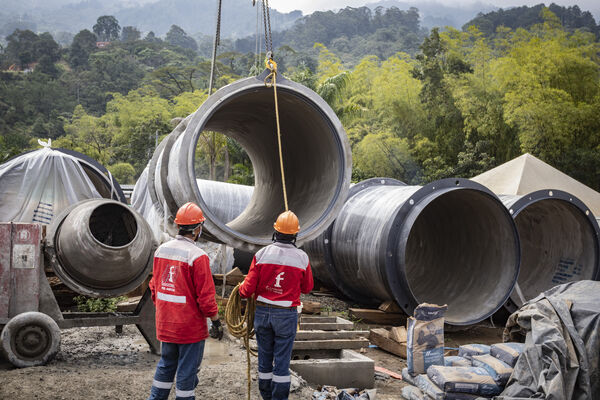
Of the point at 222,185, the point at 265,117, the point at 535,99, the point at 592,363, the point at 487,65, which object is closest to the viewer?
the point at 592,363

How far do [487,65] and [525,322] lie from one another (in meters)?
20.7

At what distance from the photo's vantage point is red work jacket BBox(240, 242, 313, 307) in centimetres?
409

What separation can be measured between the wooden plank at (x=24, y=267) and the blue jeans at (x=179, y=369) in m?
1.95

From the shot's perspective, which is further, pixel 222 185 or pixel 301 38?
pixel 301 38

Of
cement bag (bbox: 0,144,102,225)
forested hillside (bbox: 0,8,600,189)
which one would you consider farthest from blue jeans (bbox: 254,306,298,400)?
forested hillside (bbox: 0,8,600,189)

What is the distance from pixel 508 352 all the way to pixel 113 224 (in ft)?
13.5

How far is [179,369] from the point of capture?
376 cm

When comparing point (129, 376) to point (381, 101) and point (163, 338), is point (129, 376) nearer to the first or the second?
point (163, 338)

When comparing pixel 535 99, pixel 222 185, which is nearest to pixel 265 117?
pixel 222 185

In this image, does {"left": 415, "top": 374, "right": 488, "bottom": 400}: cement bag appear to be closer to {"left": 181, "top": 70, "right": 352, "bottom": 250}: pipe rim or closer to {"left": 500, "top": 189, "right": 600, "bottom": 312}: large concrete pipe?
{"left": 181, "top": 70, "right": 352, "bottom": 250}: pipe rim

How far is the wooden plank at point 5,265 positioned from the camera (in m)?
5.00

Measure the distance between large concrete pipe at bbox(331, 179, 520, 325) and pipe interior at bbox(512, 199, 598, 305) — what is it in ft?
3.87

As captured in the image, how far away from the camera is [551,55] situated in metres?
19.3

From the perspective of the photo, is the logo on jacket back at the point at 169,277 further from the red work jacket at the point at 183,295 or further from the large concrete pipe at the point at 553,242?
the large concrete pipe at the point at 553,242
